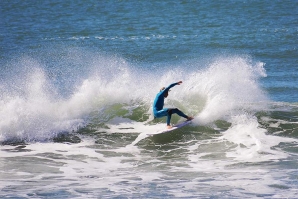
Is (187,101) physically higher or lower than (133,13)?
lower

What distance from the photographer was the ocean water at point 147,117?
1406 centimetres

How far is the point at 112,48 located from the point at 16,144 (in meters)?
18.4

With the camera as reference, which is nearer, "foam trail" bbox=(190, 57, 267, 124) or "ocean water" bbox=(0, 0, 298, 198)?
"ocean water" bbox=(0, 0, 298, 198)

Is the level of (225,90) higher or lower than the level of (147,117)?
higher

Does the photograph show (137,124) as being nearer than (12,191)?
No

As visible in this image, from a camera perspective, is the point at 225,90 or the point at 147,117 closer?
the point at 147,117

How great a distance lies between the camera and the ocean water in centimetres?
1406

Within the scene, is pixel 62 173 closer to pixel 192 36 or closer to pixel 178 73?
pixel 178 73

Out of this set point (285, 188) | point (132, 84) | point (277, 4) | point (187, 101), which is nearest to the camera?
point (285, 188)

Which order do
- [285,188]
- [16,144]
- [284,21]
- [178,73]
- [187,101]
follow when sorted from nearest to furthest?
[285,188] → [16,144] → [187,101] → [178,73] → [284,21]

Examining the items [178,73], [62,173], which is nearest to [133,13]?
[178,73]

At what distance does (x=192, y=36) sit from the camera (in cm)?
3859

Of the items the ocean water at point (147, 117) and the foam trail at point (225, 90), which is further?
the foam trail at point (225, 90)

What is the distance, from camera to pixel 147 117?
68.0 ft
